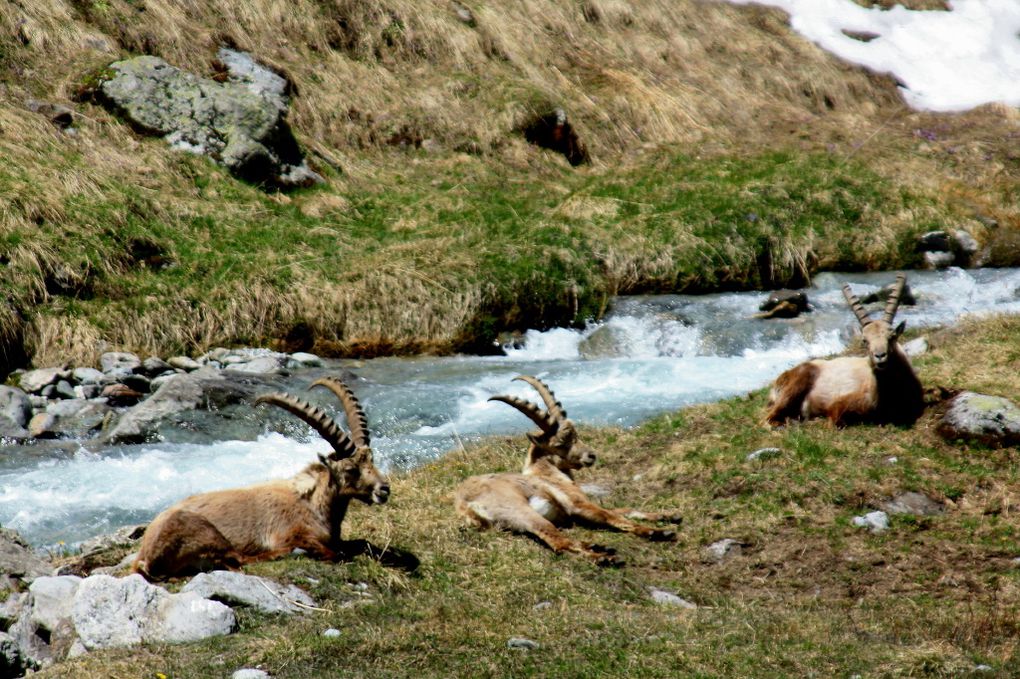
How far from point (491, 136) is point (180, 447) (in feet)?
53.3

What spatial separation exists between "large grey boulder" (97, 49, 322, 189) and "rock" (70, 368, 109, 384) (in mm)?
8448

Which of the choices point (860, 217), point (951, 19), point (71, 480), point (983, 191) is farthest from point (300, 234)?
point (951, 19)

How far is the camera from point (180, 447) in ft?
49.3

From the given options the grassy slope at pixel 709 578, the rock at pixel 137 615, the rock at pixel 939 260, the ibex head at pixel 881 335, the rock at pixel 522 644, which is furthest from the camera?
the rock at pixel 939 260

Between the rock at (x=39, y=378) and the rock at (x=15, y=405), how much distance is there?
1.45 ft

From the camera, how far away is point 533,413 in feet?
40.4

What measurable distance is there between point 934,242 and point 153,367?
17886 mm

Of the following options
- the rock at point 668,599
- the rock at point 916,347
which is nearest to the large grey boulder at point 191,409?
the rock at point 668,599

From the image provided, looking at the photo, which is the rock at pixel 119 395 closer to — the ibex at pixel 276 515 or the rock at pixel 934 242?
the ibex at pixel 276 515

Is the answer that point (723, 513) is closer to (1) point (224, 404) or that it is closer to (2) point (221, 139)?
(1) point (224, 404)

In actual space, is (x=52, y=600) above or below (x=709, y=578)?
above

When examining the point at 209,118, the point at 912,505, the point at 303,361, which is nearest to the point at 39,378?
the point at 303,361

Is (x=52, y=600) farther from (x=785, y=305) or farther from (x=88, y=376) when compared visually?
(x=785, y=305)

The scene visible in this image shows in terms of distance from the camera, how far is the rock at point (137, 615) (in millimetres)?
7496
